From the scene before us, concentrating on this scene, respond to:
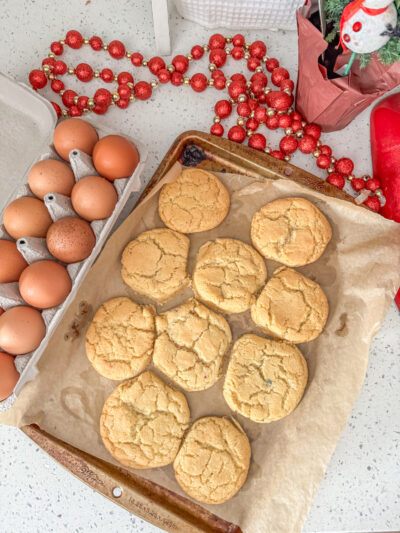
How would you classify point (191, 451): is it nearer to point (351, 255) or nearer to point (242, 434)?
point (242, 434)

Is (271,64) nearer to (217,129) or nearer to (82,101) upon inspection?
(217,129)

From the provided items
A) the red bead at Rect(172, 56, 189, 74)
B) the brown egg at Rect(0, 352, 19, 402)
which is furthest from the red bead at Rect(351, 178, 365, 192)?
the brown egg at Rect(0, 352, 19, 402)

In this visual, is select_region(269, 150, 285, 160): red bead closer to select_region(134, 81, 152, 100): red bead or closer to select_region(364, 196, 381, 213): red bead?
select_region(364, 196, 381, 213): red bead

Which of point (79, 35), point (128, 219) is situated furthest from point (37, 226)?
point (79, 35)

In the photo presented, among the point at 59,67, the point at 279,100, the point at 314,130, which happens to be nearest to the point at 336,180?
the point at 314,130

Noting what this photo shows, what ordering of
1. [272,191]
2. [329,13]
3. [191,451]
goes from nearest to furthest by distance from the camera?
[329,13], [191,451], [272,191]

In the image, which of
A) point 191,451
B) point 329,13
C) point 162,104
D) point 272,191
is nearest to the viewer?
point 329,13
